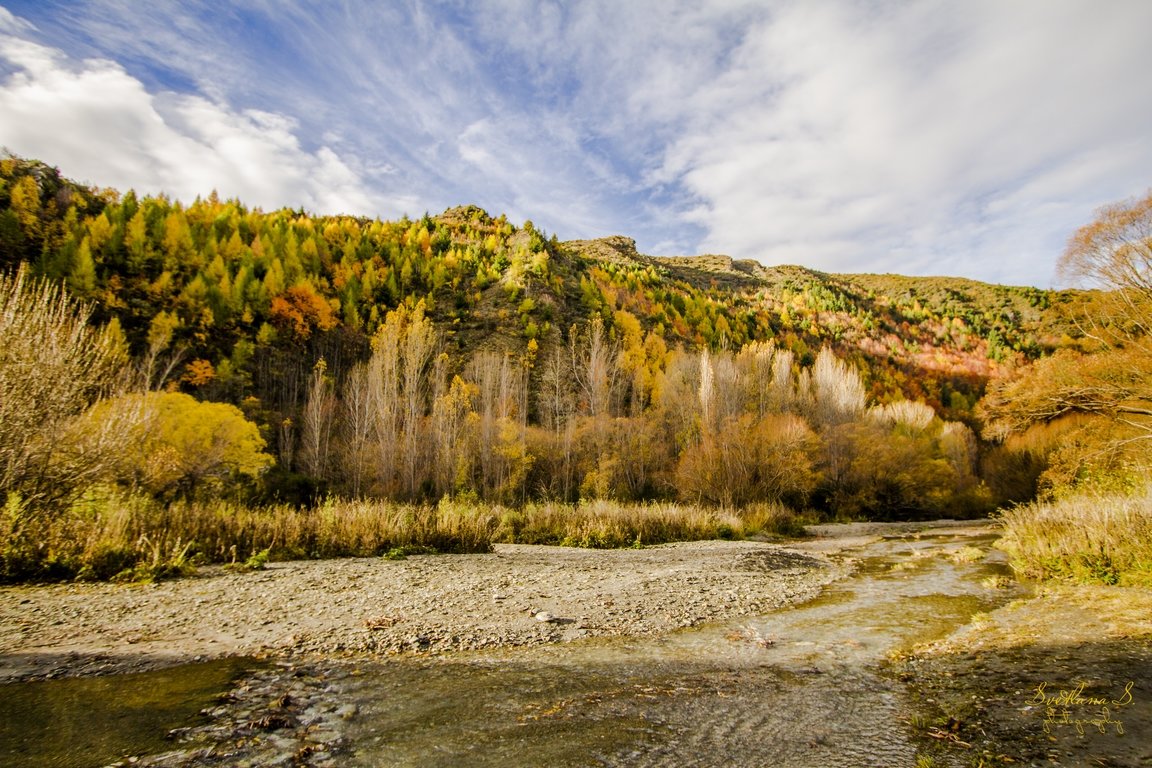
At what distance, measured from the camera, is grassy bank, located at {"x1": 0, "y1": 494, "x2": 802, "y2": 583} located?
8781mm

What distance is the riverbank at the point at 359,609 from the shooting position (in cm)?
594

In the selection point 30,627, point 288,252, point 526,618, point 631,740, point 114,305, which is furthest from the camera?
point 288,252

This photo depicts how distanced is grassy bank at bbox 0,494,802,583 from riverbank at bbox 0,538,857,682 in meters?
0.66

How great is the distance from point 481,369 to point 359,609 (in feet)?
135

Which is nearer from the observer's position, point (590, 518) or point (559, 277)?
point (590, 518)

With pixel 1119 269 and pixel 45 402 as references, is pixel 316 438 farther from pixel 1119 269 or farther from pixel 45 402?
pixel 1119 269

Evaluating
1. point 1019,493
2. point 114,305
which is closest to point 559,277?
point 114,305

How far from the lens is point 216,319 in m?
56.0

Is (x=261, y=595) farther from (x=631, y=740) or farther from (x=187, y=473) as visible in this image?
(x=187, y=473)

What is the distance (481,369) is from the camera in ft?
159

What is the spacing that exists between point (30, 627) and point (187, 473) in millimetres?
20552

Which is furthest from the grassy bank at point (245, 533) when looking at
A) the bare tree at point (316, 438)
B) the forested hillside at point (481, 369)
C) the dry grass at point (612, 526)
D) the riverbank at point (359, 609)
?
the bare tree at point (316, 438)

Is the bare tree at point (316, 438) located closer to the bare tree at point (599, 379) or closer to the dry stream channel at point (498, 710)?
the bare tree at point (599, 379)

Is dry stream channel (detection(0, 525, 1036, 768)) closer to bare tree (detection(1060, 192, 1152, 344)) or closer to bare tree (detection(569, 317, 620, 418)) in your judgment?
bare tree (detection(1060, 192, 1152, 344))
